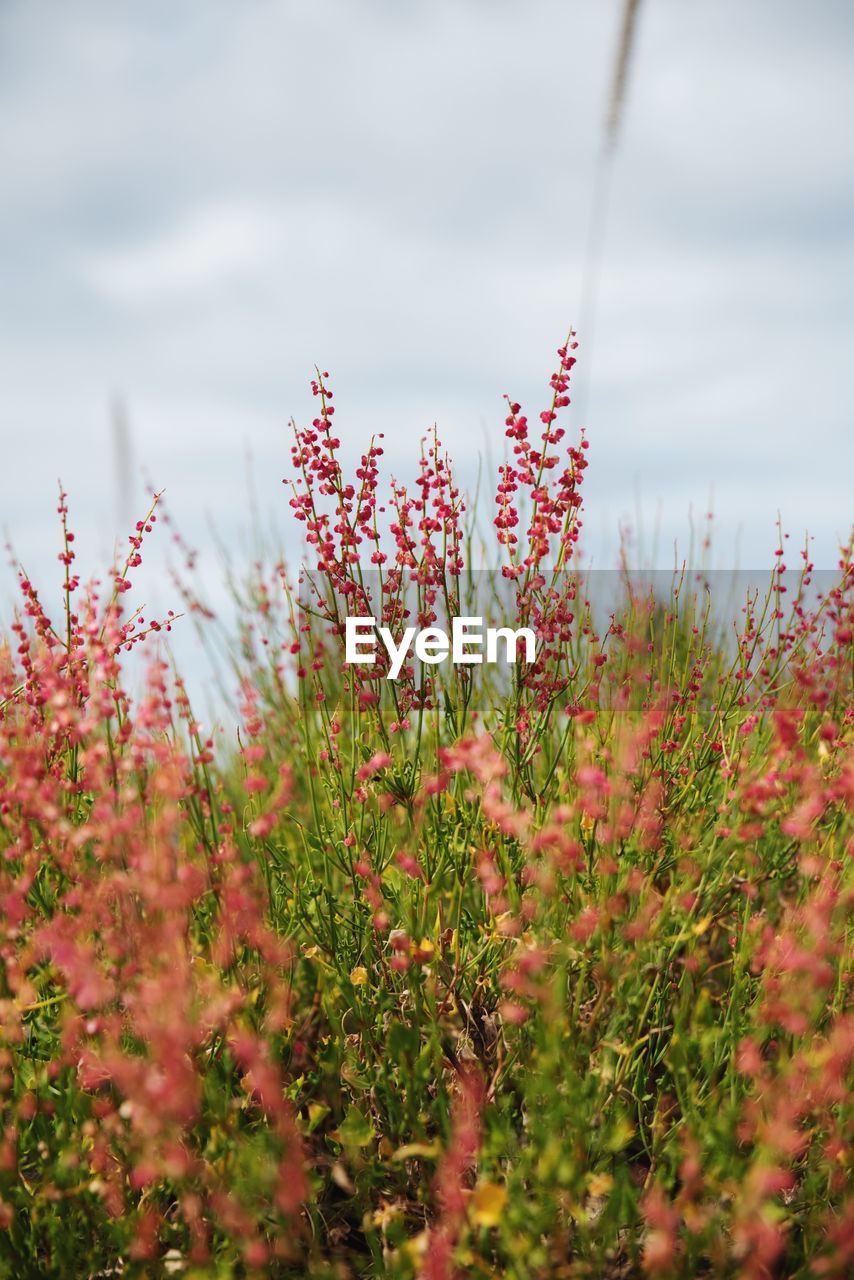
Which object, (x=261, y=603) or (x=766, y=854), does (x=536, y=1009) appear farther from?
(x=261, y=603)

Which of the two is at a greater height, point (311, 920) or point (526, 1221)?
point (311, 920)

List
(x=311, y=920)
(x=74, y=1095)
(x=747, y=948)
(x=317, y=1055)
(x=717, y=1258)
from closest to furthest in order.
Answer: (x=717, y=1258), (x=74, y=1095), (x=747, y=948), (x=317, y=1055), (x=311, y=920)

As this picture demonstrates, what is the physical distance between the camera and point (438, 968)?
112 inches

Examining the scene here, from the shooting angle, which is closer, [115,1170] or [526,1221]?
[526,1221]

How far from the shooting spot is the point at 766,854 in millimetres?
3137

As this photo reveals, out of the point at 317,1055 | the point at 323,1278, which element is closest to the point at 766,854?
the point at 317,1055

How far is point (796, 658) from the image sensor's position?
3.58 meters

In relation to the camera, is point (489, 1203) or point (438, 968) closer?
point (489, 1203)

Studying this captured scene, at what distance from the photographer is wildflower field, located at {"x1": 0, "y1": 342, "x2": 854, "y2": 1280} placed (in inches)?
81.0

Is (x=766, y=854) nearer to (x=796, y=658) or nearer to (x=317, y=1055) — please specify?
(x=796, y=658)

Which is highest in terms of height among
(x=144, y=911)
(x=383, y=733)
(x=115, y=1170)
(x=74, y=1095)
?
(x=383, y=733)

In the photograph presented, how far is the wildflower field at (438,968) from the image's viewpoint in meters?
2.06

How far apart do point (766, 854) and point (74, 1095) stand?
2036mm

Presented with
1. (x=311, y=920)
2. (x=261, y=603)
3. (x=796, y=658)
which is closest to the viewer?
(x=311, y=920)
